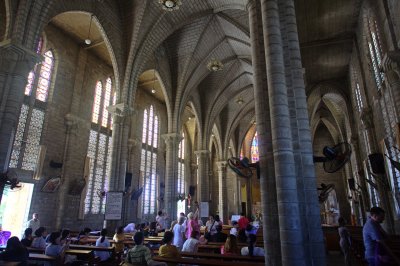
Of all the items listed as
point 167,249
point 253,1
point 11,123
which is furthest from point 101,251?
point 253,1

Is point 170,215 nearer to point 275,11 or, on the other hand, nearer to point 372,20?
point 275,11

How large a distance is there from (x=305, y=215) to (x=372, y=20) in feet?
33.8

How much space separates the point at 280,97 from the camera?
6004 millimetres

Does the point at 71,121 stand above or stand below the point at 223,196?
above

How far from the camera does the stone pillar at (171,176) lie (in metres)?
17.0

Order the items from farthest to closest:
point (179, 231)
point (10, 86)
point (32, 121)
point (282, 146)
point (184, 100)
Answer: point (184, 100) < point (32, 121) < point (10, 86) < point (179, 231) < point (282, 146)

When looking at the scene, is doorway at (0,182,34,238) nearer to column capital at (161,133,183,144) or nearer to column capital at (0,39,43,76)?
column capital at (0,39,43,76)

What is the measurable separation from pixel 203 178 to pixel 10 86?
15924 mm

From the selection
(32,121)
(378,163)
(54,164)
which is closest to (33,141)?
(32,121)

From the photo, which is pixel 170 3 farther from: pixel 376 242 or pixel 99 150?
pixel 376 242

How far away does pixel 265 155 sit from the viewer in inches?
250

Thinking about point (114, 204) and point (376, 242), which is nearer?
point (376, 242)

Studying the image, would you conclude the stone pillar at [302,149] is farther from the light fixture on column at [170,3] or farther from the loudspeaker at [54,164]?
the loudspeaker at [54,164]

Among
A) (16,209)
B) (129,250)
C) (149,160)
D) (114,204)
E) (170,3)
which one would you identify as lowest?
(129,250)
